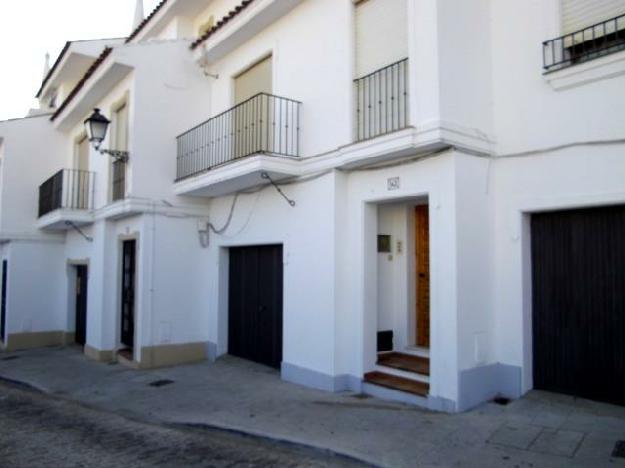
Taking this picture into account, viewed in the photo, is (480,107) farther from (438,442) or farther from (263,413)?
(263,413)

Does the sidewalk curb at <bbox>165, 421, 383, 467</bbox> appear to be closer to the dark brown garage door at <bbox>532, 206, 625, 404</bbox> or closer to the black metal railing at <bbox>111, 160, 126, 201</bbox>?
the dark brown garage door at <bbox>532, 206, 625, 404</bbox>

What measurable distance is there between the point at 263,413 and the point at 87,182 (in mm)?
9031

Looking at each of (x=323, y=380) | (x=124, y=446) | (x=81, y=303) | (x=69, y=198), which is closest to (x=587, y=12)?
(x=323, y=380)

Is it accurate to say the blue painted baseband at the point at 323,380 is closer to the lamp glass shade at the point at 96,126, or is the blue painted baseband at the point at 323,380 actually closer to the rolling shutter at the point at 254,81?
the rolling shutter at the point at 254,81

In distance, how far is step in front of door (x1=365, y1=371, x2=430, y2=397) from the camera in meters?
6.86

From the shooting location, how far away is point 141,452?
5707mm

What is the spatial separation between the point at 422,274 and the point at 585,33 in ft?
13.2

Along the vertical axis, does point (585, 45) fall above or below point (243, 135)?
above

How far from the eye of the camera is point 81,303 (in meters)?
14.8

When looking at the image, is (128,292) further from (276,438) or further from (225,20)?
(276,438)

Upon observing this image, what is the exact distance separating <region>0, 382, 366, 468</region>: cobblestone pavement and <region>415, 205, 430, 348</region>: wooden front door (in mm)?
3457

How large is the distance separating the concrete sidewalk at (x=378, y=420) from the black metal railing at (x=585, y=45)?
13.0ft

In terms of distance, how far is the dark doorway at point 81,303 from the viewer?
14.5m

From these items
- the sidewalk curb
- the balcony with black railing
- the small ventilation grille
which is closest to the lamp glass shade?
the balcony with black railing
